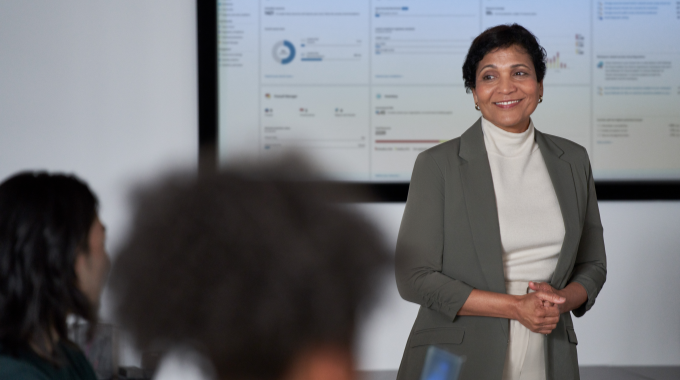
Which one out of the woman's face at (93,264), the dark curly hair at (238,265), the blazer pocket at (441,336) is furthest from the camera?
the blazer pocket at (441,336)

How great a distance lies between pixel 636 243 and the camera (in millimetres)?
2994

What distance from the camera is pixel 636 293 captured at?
2996 mm

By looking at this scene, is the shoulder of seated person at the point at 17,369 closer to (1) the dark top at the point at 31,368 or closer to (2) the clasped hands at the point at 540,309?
(1) the dark top at the point at 31,368

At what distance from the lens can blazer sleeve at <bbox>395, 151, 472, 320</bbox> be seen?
1463 millimetres

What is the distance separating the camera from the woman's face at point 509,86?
64.2 inches

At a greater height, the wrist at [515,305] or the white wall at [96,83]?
the white wall at [96,83]

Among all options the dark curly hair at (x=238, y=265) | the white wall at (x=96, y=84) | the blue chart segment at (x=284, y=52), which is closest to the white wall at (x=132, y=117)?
the white wall at (x=96, y=84)

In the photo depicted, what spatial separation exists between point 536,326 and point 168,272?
126cm

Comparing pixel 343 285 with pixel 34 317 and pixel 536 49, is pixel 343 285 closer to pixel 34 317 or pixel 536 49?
pixel 34 317

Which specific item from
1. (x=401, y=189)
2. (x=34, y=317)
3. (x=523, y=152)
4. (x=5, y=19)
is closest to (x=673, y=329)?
(x=401, y=189)

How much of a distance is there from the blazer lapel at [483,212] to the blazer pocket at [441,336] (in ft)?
0.48

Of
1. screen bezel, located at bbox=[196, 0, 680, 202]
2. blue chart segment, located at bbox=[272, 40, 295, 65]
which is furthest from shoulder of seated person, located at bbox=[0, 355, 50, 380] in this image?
blue chart segment, located at bbox=[272, 40, 295, 65]

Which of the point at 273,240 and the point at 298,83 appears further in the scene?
the point at 298,83

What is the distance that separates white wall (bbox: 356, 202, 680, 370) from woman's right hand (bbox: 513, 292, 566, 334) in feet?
5.09
